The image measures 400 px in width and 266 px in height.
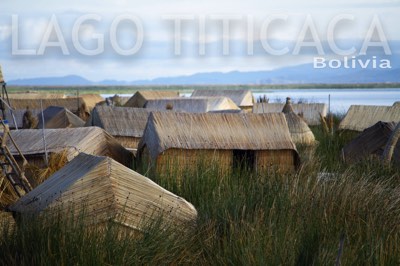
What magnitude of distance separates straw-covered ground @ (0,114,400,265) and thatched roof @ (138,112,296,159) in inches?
175

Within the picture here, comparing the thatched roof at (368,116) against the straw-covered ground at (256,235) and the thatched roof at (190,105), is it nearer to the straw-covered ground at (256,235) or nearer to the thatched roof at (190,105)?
the thatched roof at (190,105)

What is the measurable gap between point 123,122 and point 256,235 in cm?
1257

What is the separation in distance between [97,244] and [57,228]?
1.29 ft

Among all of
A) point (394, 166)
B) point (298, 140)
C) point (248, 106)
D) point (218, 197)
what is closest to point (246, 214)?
point (218, 197)

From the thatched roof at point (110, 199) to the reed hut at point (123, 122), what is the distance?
1072cm

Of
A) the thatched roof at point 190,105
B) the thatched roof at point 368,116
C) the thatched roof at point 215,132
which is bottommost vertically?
the thatched roof at point 190,105

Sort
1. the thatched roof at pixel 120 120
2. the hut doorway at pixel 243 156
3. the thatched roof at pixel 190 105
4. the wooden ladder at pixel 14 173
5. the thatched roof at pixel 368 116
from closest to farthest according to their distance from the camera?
the wooden ladder at pixel 14 173
the hut doorway at pixel 243 156
the thatched roof at pixel 120 120
the thatched roof at pixel 368 116
the thatched roof at pixel 190 105

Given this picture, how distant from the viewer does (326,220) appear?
7066 millimetres

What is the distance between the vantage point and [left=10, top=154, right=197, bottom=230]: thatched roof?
687 cm

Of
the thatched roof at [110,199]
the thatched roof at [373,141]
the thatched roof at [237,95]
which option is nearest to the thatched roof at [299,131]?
the thatched roof at [373,141]

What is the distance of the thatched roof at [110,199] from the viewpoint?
687 cm

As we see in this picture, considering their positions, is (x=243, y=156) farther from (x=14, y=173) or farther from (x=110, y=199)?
(x=110, y=199)

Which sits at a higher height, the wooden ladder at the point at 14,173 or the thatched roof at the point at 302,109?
the wooden ladder at the point at 14,173

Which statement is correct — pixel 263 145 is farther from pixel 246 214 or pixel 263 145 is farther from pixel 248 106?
pixel 248 106
